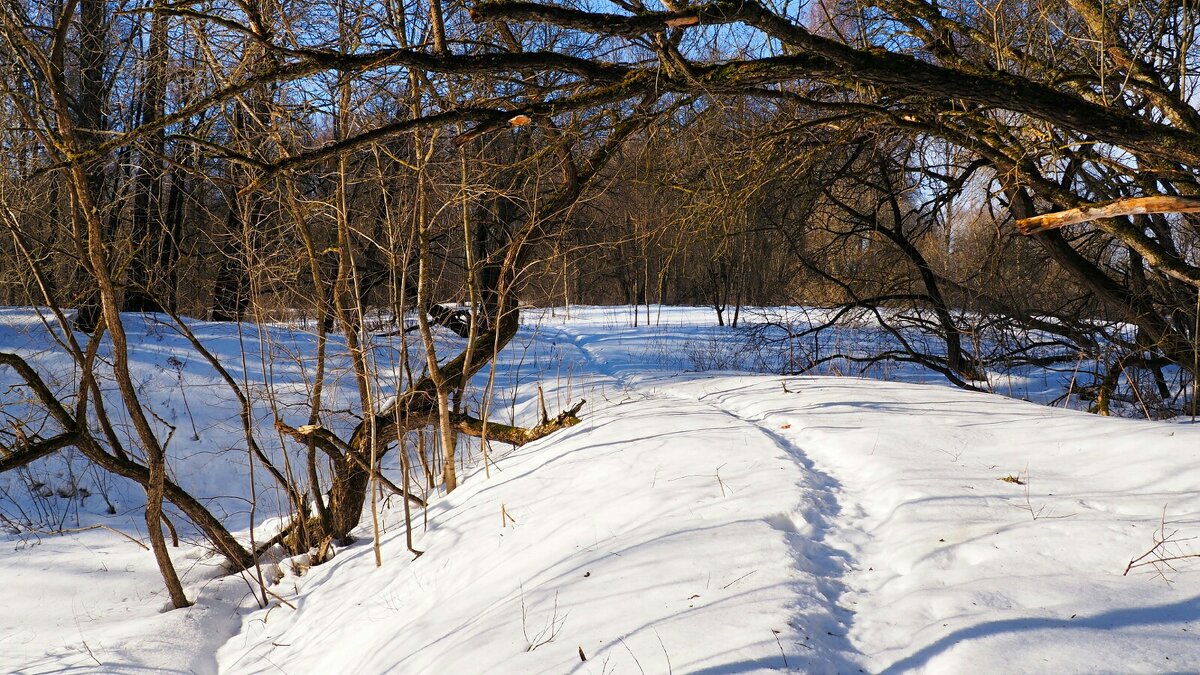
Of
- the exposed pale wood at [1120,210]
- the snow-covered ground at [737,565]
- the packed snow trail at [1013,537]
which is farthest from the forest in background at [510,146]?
the packed snow trail at [1013,537]

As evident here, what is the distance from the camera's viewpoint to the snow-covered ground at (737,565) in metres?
2.51

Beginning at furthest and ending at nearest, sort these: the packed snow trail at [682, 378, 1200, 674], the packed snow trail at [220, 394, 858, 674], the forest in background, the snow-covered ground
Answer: the forest in background < the packed snow trail at [220, 394, 858, 674] < the snow-covered ground < the packed snow trail at [682, 378, 1200, 674]

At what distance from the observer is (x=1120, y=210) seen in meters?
3.87

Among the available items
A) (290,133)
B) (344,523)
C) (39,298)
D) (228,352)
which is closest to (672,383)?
(344,523)

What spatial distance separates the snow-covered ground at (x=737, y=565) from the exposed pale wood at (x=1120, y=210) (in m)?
1.26

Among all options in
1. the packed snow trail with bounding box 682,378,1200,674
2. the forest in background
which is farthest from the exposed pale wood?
the packed snow trail with bounding box 682,378,1200,674

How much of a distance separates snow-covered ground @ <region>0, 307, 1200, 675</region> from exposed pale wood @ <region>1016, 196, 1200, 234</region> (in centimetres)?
126

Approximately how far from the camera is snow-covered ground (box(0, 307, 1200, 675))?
8.24 feet

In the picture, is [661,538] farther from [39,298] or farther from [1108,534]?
[39,298]

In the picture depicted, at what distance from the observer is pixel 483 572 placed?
13.5ft

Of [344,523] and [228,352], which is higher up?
[228,352]

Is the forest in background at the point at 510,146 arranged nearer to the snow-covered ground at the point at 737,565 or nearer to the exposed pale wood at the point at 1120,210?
the exposed pale wood at the point at 1120,210

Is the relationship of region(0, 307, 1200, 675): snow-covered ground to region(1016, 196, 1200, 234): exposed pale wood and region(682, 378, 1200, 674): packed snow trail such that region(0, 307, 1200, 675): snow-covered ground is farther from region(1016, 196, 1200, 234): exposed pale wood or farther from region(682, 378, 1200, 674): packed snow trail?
region(1016, 196, 1200, 234): exposed pale wood

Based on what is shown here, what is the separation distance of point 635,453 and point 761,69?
8.94ft
